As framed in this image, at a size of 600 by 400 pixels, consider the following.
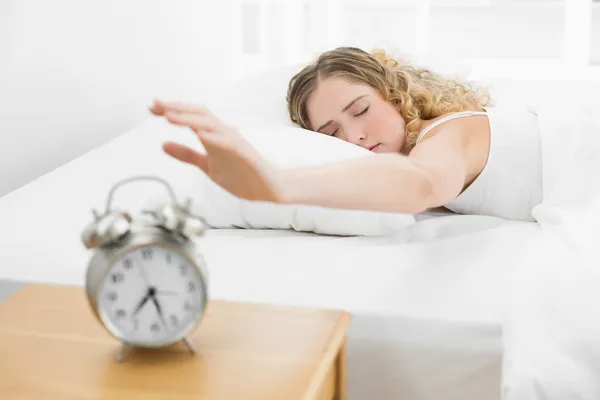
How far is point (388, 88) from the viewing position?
1774mm

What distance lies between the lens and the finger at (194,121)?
1004mm

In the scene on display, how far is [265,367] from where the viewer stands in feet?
3.10

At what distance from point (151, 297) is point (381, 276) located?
0.46m

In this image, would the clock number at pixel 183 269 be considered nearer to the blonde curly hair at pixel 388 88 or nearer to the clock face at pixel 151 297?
the clock face at pixel 151 297

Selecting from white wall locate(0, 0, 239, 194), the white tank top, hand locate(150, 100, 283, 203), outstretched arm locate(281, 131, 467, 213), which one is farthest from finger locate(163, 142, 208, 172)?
white wall locate(0, 0, 239, 194)

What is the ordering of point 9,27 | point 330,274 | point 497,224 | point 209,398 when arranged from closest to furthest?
point 209,398, point 330,274, point 497,224, point 9,27

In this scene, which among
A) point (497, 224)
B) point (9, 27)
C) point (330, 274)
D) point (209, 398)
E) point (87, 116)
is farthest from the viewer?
point (87, 116)

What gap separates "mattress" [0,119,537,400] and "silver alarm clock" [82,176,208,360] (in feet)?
1.02

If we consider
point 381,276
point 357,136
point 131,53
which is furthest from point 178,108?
point 131,53

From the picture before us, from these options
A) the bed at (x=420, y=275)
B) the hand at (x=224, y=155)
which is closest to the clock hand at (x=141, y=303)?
the hand at (x=224, y=155)

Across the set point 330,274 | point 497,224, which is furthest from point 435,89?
point 330,274

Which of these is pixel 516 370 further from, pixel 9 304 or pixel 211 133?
pixel 9 304

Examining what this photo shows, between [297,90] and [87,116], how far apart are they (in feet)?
2.09

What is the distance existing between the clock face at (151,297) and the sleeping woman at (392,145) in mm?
154
